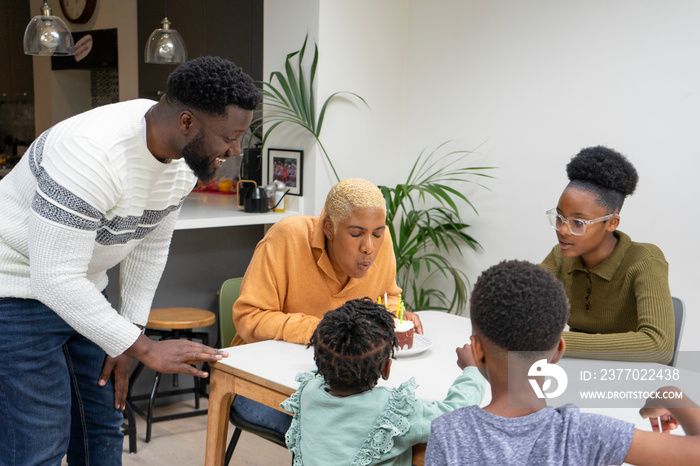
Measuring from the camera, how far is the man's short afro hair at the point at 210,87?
57.9 inches

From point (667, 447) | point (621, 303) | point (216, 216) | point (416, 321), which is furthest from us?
point (216, 216)

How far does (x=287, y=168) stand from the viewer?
397 centimetres

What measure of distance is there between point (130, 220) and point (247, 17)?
3435 millimetres

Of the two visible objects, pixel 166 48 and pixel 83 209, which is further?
pixel 166 48

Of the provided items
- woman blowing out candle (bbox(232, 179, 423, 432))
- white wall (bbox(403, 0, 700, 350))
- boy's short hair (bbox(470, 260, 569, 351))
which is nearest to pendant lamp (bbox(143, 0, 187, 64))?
white wall (bbox(403, 0, 700, 350))

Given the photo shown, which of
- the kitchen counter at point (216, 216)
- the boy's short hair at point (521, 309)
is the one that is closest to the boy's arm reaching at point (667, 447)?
the boy's short hair at point (521, 309)

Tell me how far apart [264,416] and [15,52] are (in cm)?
618

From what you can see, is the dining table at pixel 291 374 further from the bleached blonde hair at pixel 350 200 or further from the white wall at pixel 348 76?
the white wall at pixel 348 76

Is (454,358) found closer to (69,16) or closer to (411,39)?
(411,39)

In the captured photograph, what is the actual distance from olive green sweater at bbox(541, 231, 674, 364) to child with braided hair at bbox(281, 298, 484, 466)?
24.0 inches

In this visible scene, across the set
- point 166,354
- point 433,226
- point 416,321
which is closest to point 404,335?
point 416,321

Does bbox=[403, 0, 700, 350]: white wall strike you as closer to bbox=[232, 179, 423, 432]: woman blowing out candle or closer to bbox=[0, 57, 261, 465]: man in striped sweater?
bbox=[232, 179, 423, 432]: woman blowing out candle

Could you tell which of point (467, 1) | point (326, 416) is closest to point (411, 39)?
point (467, 1)

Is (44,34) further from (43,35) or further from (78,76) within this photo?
(78,76)
